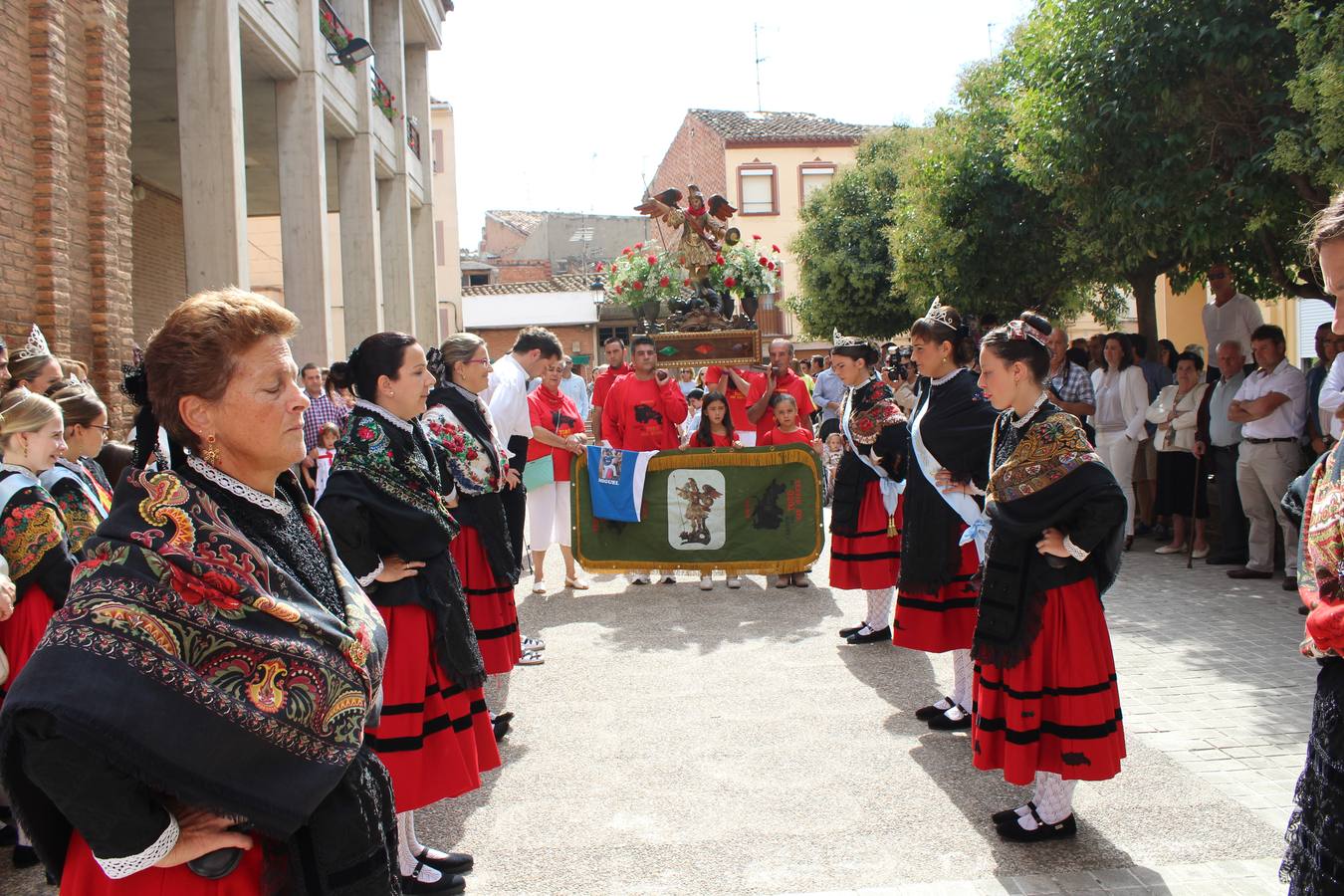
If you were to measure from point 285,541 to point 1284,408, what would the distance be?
8975 millimetres

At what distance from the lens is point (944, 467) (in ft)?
18.5

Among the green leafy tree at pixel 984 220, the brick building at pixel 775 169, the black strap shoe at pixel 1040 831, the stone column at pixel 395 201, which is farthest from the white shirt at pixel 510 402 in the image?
the brick building at pixel 775 169

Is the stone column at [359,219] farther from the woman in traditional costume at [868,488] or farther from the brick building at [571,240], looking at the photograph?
the brick building at [571,240]

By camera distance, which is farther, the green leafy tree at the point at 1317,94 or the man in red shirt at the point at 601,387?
the man in red shirt at the point at 601,387

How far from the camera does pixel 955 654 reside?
597 cm

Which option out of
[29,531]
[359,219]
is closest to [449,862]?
[29,531]

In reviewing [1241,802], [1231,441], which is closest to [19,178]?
[1241,802]

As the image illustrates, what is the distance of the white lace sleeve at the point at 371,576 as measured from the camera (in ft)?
12.8

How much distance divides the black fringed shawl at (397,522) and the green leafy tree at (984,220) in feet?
37.2

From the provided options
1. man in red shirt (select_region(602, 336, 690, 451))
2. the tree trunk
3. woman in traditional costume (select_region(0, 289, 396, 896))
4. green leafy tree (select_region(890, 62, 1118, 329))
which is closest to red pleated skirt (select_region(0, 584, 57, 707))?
woman in traditional costume (select_region(0, 289, 396, 896))

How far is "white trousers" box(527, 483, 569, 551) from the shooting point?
9.70 metres

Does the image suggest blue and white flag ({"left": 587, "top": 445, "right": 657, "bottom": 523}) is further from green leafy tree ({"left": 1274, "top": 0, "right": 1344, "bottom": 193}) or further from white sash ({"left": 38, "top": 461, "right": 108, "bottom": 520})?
green leafy tree ({"left": 1274, "top": 0, "right": 1344, "bottom": 193})

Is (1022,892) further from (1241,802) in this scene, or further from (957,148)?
(957,148)

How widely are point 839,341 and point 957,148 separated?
8341 mm
